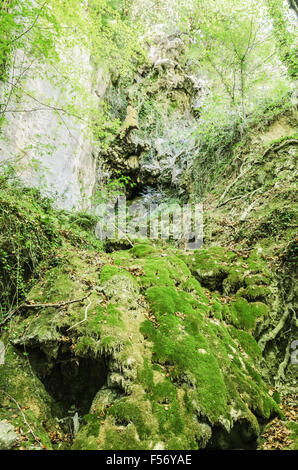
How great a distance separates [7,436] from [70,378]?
3.52ft

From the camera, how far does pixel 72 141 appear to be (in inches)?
445

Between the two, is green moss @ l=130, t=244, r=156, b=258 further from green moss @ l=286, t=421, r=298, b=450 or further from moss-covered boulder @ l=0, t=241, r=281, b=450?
green moss @ l=286, t=421, r=298, b=450

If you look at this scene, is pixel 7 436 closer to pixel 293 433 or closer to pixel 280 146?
pixel 293 433

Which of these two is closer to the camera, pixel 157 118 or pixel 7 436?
pixel 7 436

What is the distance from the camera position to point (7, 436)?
2.66 meters

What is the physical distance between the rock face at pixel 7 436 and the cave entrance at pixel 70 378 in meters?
0.80

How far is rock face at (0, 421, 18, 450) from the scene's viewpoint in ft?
8.52

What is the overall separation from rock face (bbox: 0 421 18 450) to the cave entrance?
80cm

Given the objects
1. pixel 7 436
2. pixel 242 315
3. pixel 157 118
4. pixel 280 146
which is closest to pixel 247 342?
pixel 242 315

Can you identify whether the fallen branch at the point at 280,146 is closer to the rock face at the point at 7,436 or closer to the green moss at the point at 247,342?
the green moss at the point at 247,342

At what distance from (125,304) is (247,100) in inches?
518

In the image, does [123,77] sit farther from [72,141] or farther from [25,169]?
[25,169]

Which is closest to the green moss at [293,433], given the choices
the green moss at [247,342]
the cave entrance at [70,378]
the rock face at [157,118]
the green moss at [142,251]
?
the green moss at [247,342]

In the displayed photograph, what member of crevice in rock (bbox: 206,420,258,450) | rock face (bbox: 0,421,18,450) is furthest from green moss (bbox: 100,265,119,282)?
crevice in rock (bbox: 206,420,258,450)
